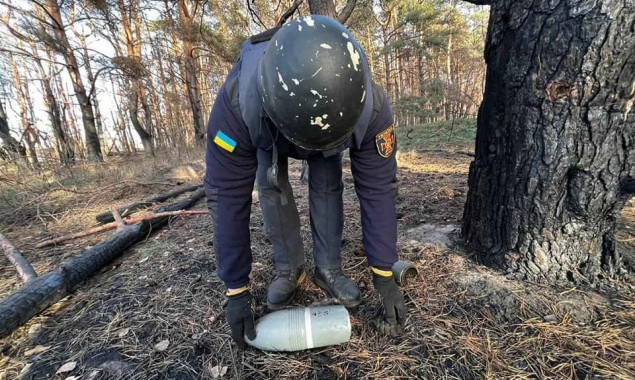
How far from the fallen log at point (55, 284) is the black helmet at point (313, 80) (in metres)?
1.80

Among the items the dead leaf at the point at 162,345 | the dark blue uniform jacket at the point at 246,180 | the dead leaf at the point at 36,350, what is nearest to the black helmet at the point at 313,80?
the dark blue uniform jacket at the point at 246,180

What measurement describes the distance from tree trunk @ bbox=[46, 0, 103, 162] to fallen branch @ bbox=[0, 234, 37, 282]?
676 cm

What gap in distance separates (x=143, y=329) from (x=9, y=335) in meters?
0.70

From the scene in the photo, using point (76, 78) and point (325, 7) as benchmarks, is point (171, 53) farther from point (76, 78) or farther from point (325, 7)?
point (325, 7)

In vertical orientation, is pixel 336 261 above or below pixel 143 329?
above

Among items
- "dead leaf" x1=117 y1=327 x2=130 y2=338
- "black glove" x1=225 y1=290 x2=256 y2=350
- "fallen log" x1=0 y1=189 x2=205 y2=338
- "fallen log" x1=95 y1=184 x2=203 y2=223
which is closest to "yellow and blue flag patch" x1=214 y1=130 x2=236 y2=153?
"black glove" x1=225 y1=290 x2=256 y2=350

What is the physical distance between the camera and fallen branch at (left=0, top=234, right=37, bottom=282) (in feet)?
6.64

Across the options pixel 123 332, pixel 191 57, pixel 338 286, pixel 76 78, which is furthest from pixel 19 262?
pixel 191 57

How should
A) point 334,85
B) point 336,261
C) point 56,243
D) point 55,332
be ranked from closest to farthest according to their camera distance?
point 334,85
point 55,332
point 336,261
point 56,243

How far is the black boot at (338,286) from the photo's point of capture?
1.52 metres

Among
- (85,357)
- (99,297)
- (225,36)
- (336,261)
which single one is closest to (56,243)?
(99,297)

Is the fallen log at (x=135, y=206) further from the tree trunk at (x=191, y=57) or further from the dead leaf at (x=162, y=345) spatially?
the tree trunk at (x=191, y=57)

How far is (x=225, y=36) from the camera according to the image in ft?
30.7

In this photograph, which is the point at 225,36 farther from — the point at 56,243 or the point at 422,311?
the point at 422,311
